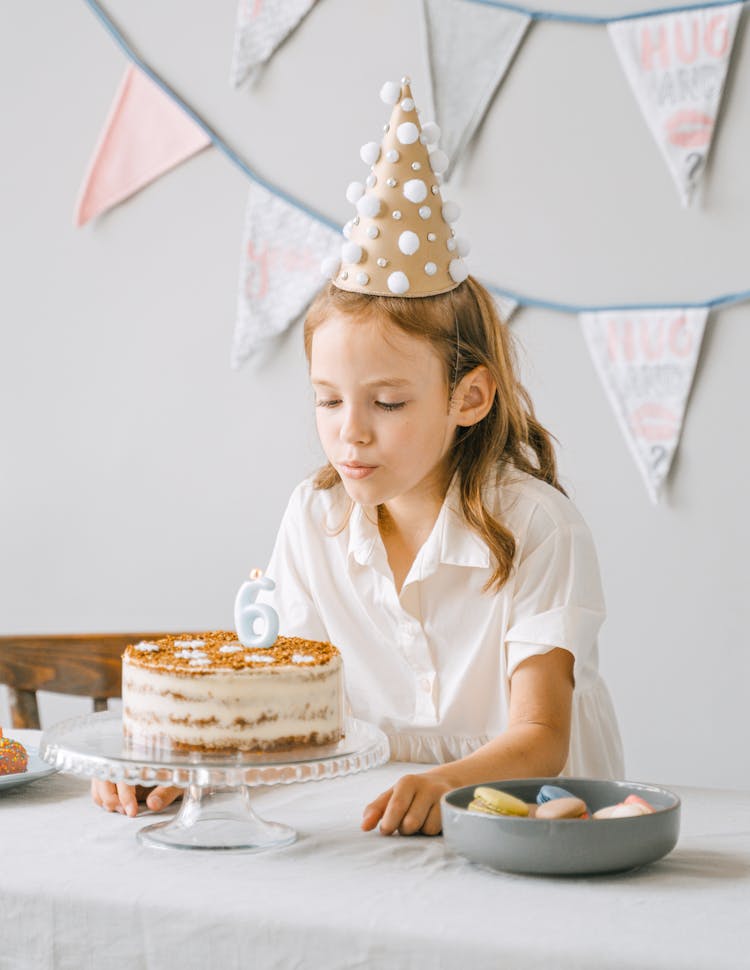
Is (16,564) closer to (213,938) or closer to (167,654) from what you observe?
(167,654)

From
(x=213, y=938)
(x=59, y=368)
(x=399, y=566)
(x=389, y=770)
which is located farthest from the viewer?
(x=59, y=368)

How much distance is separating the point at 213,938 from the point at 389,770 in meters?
0.45

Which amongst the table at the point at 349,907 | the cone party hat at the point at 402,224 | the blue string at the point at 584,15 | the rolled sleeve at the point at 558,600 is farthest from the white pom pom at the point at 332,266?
the blue string at the point at 584,15

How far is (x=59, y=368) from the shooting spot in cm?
276

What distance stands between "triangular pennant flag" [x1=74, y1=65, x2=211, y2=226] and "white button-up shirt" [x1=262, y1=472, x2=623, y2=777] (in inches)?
51.2

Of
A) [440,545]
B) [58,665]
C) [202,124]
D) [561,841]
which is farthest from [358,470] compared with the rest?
[202,124]

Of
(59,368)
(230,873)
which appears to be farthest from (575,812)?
(59,368)

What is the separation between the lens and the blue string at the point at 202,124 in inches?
97.6

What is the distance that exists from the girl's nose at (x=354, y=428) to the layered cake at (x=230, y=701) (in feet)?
0.91

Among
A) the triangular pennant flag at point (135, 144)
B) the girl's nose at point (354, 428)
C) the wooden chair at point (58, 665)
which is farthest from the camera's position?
the triangular pennant flag at point (135, 144)

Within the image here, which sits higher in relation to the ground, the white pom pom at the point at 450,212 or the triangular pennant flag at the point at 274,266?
the triangular pennant flag at the point at 274,266

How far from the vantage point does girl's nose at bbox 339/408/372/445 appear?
1.21 meters

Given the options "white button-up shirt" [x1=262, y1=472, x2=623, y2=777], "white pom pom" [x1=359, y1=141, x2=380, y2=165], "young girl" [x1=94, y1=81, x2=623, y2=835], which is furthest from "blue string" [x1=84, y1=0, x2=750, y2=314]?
"white pom pom" [x1=359, y1=141, x2=380, y2=165]

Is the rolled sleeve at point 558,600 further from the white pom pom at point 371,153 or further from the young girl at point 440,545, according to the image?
the white pom pom at point 371,153
